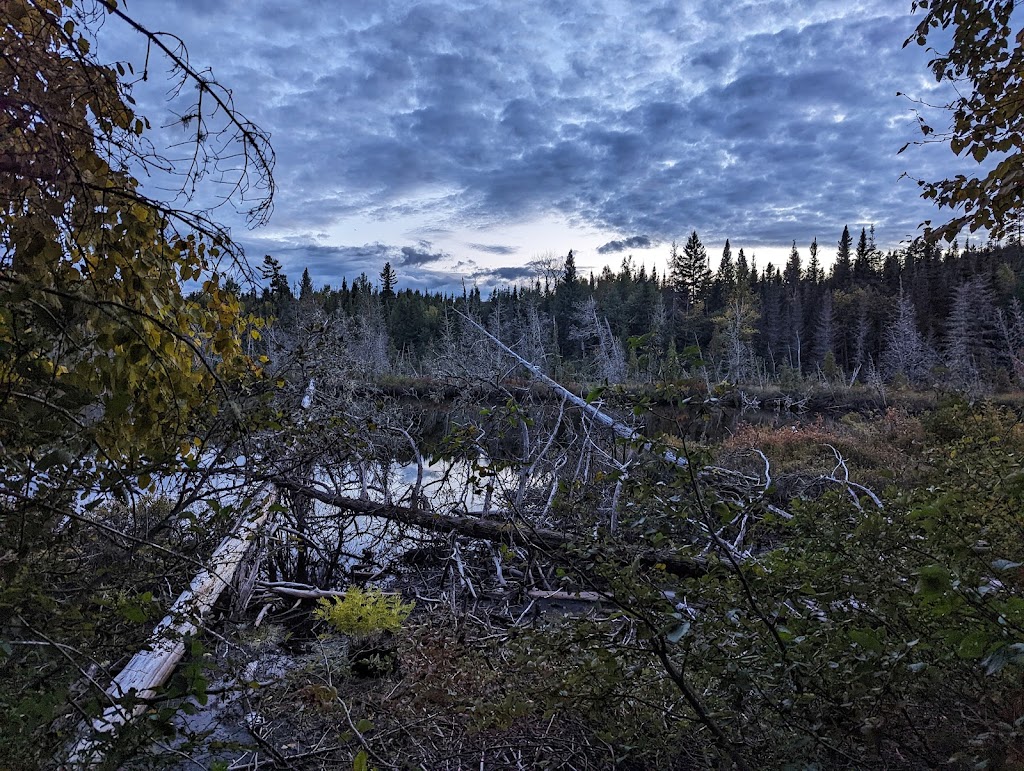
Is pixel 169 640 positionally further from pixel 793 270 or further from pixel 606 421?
pixel 793 270

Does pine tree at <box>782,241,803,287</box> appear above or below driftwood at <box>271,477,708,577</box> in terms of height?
above

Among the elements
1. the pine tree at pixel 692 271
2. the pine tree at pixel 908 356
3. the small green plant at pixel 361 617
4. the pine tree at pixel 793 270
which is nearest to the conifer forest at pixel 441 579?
the small green plant at pixel 361 617

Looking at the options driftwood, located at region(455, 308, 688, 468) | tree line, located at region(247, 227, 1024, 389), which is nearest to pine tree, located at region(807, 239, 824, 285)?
tree line, located at region(247, 227, 1024, 389)

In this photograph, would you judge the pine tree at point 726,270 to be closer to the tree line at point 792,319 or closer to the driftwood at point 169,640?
the tree line at point 792,319

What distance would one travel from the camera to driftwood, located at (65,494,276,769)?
2.82m

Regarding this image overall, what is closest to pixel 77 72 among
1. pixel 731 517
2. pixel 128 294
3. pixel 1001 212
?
pixel 128 294

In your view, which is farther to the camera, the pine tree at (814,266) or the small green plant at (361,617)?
the pine tree at (814,266)

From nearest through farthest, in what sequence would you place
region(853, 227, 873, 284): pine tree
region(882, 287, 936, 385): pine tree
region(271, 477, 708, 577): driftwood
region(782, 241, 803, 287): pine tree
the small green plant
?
the small green plant → region(271, 477, 708, 577): driftwood → region(882, 287, 936, 385): pine tree → region(853, 227, 873, 284): pine tree → region(782, 241, 803, 287): pine tree

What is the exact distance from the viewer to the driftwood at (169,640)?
282 cm

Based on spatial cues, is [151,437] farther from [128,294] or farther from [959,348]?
[959,348]

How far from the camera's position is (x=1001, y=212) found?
3.07 meters

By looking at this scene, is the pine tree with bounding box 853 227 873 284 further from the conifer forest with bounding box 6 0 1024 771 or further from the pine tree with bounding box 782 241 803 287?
the conifer forest with bounding box 6 0 1024 771

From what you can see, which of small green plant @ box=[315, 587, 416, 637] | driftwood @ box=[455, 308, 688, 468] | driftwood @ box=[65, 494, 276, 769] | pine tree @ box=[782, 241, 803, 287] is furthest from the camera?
pine tree @ box=[782, 241, 803, 287]

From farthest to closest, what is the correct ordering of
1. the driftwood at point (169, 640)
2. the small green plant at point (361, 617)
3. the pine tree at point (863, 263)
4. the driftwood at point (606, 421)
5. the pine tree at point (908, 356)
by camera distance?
1. the pine tree at point (863, 263)
2. the pine tree at point (908, 356)
3. the small green plant at point (361, 617)
4. the driftwood at point (169, 640)
5. the driftwood at point (606, 421)
